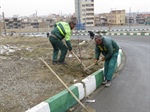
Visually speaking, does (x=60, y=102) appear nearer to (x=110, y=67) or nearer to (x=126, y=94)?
(x=126, y=94)

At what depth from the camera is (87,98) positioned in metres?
5.64

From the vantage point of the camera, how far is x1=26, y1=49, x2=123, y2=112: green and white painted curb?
4133 millimetres

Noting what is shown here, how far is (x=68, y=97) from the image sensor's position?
4859mm

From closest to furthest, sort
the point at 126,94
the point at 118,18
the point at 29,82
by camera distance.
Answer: the point at 126,94 < the point at 29,82 < the point at 118,18

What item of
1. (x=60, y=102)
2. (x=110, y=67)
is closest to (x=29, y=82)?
(x=60, y=102)

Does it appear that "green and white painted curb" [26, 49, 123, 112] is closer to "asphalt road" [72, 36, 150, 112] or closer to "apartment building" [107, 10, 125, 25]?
"asphalt road" [72, 36, 150, 112]

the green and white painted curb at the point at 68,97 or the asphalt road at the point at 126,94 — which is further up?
the green and white painted curb at the point at 68,97

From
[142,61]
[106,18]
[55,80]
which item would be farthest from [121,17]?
[55,80]

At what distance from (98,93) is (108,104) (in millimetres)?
806

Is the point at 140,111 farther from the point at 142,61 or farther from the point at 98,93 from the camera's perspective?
the point at 142,61

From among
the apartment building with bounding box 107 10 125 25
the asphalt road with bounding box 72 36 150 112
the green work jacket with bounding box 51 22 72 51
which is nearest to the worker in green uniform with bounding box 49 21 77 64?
the green work jacket with bounding box 51 22 72 51

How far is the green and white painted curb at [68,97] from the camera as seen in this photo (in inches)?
163

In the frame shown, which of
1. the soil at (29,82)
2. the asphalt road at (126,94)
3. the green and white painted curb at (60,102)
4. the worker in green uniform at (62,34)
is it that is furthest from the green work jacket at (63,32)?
the green and white painted curb at (60,102)

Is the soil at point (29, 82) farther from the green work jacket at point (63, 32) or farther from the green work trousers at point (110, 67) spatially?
the green work jacket at point (63, 32)
